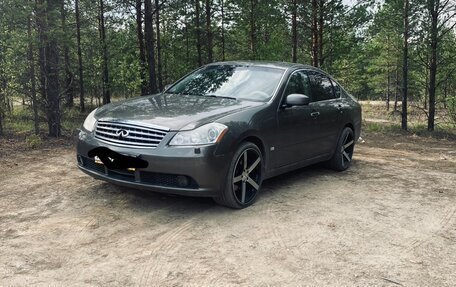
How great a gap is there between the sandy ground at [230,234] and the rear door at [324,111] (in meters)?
0.58

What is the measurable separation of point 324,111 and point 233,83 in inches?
60.1

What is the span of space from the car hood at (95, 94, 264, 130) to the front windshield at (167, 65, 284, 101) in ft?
0.75

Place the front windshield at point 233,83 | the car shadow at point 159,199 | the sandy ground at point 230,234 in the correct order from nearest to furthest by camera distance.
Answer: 1. the sandy ground at point 230,234
2. the car shadow at point 159,199
3. the front windshield at point 233,83

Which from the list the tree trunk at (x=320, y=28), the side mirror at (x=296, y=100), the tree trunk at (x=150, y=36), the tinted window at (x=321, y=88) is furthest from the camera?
the tree trunk at (x=320, y=28)

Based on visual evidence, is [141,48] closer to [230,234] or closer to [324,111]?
[324,111]

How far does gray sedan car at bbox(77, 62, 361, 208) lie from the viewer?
170 inches

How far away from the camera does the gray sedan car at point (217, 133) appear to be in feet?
14.2

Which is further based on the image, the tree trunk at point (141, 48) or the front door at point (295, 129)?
the tree trunk at point (141, 48)

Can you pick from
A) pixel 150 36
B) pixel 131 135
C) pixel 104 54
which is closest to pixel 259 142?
pixel 131 135

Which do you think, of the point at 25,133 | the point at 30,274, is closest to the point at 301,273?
the point at 30,274

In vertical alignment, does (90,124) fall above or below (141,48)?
below

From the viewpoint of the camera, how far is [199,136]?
432 centimetres

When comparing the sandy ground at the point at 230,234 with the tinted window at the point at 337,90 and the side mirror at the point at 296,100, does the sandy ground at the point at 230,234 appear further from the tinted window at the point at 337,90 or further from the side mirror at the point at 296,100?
the tinted window at the point at 337,90

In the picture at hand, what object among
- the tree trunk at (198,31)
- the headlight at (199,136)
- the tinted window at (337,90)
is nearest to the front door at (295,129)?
the tinted window at (337,90)
